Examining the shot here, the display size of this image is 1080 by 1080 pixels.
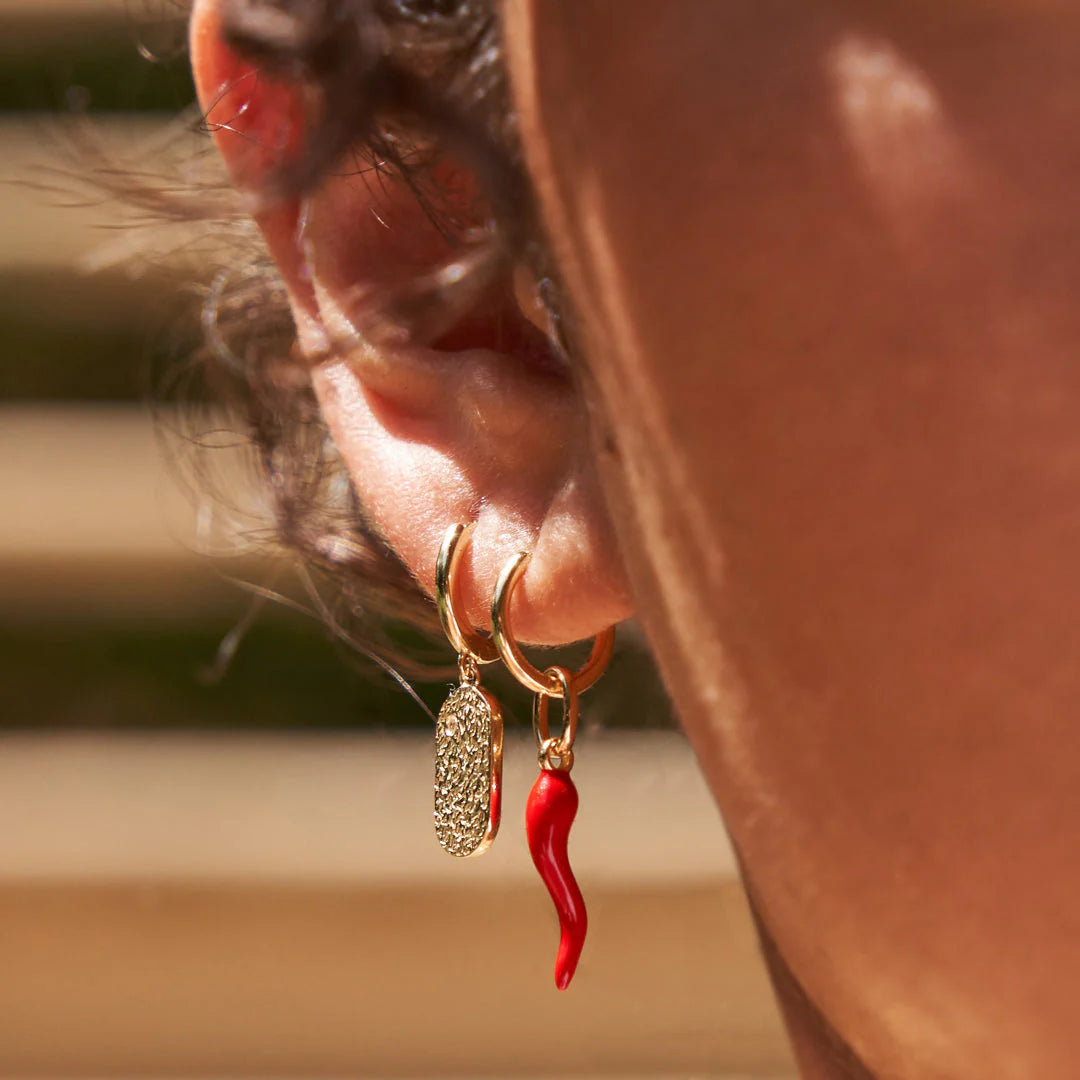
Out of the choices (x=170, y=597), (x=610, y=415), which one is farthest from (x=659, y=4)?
(x=170, y=597)

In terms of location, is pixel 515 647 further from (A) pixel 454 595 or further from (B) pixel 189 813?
(B) pixel 189 813

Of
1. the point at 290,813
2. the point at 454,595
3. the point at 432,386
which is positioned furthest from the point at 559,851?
the point at 290,813

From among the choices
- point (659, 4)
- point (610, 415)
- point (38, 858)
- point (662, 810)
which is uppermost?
point (659, 4)

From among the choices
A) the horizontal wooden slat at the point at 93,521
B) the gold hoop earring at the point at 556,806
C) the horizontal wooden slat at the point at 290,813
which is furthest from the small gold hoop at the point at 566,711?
the horizontal wooden slat at the point at 93,521

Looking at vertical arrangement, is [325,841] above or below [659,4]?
below

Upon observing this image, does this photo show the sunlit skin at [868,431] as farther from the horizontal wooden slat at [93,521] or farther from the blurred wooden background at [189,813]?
the horizontal wooden slat at [93,521]

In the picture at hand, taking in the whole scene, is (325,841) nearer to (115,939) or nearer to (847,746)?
(115,939)

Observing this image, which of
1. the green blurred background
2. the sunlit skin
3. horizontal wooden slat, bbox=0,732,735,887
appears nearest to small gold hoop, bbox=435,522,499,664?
the sunlit skin
